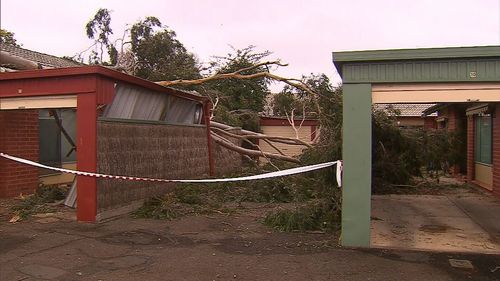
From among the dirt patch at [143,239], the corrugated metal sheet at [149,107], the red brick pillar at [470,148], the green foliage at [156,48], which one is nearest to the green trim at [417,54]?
the dirt patch at [143,239]

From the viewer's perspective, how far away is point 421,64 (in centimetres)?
654

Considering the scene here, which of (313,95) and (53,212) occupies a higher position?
(313,95)

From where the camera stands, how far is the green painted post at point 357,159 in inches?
260

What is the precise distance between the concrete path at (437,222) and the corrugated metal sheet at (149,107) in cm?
550

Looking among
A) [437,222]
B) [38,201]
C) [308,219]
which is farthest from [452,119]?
[38,201]

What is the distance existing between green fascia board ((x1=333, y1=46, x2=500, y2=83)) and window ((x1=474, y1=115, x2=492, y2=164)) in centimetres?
707

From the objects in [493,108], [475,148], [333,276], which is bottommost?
[333,276]

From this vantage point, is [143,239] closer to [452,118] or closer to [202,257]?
[202,257]

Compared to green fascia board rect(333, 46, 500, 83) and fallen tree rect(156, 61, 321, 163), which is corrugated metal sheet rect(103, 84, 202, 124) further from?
green fascia board rect(333, 46, 500, 83)

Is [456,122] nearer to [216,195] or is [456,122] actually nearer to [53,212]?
[216,195]

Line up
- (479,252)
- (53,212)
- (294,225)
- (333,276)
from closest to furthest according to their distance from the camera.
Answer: (333,276) < (479,252) < (294,225) < (53,212)

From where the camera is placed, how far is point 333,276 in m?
5.43

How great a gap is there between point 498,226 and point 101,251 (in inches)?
258

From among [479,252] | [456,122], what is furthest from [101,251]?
[456,122]
